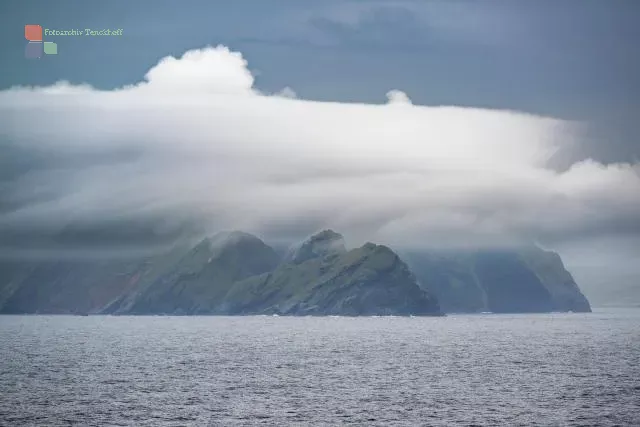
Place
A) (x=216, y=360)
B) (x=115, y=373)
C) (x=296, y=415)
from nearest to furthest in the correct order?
1. (x=296, y=415)
2. (x=115, y=373)
3. (x=216, y=360)

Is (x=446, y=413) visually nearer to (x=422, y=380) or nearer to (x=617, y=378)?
(x=422, y=380)

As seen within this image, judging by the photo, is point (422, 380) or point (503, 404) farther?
point (422, 380)

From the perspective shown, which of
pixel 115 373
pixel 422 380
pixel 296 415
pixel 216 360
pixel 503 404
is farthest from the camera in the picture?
pixel 216 360

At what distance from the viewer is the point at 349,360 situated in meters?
194

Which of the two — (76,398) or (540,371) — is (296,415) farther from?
(540,371)

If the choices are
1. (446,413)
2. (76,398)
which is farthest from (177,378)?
(446,413)

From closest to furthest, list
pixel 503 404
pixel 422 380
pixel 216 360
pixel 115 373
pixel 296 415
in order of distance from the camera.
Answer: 1. pixel 296 415
2. pixel 503 404
3. pixel 422 380
4. pixel 115 373
5. pixel 216 360

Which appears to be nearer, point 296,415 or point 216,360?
point 296,415

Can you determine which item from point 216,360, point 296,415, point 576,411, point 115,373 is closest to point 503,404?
point 576,411

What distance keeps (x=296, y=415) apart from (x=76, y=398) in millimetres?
33795

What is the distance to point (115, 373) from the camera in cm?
15750

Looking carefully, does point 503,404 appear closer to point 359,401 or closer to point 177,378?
point 359,401

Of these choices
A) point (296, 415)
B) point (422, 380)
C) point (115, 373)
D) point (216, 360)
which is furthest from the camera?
point (216, 360)

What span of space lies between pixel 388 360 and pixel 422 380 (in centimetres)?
4676
